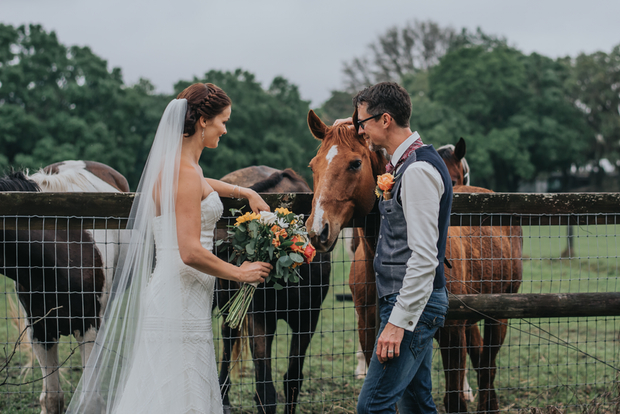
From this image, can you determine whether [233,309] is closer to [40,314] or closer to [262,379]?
[262,379]

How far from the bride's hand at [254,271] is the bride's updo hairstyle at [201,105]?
2.54 ft

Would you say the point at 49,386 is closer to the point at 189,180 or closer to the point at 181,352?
the point at 181,352

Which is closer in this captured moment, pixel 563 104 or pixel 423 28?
pixel 563 104

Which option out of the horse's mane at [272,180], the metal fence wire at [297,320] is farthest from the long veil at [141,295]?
the horse's mane at [272,180]

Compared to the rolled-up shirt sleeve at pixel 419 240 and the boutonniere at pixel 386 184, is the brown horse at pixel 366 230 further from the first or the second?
the rolled-up shirt sleeve at pixel 419 240

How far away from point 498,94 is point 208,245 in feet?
138

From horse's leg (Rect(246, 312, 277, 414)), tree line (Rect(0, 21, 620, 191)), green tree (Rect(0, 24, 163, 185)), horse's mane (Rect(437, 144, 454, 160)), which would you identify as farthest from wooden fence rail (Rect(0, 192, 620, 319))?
tree line (Rect(0, 21, 620, 191))

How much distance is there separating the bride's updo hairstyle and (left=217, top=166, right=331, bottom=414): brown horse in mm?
1329

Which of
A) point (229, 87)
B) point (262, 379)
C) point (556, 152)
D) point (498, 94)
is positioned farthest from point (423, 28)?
point (262, 379)

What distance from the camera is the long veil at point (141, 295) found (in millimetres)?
2512

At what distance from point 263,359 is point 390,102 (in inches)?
81.4

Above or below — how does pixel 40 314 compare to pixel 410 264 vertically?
below

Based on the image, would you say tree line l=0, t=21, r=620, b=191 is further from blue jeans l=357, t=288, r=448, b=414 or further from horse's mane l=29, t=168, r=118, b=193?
blue jeans l=357, t=288, r=448, b=414

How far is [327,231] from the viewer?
2.82 m
